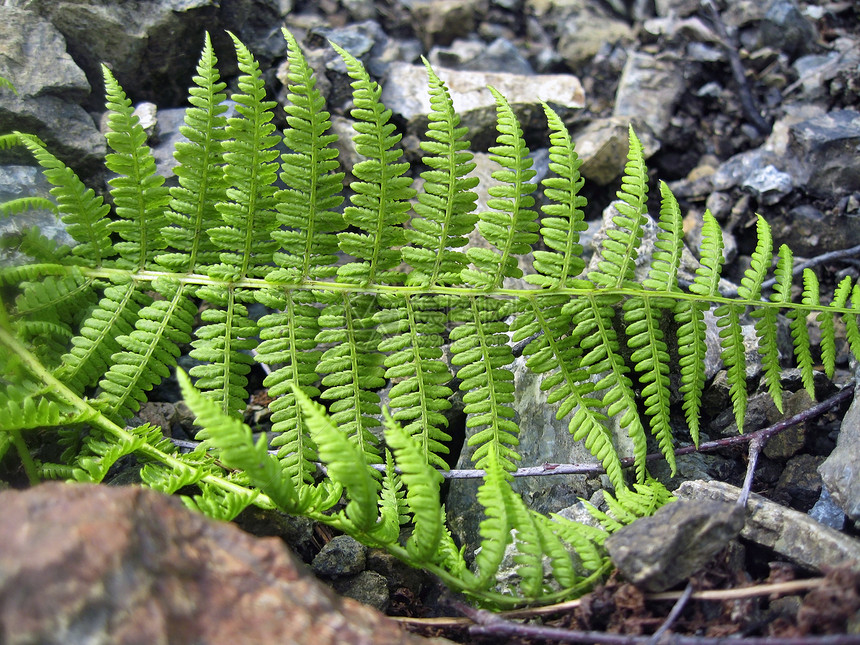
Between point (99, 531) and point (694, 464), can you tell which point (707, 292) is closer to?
point (694, 464)

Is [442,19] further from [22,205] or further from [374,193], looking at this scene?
[22,205]

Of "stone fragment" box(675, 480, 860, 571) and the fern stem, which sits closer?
"stone fragment" box(675, 480, 860, 571)

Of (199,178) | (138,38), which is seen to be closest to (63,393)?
(199,178)

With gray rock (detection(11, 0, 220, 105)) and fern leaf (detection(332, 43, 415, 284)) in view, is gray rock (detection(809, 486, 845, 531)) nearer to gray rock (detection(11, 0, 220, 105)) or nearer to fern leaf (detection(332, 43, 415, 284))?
fern leaf (detection(332, 43, 415, 284))

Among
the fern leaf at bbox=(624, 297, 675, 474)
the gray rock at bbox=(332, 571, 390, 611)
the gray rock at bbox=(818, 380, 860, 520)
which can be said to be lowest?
the gray rock at bbox=(332, 571, 390, 611)

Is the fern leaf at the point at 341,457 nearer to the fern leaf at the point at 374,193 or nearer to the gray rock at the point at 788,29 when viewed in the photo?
the fern leaf at the point at 374,193

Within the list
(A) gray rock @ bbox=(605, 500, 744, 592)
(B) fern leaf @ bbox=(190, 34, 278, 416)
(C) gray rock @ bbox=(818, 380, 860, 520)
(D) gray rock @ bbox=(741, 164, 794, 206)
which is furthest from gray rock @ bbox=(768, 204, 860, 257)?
(B) fern leaf @ bbox=(190, 34, 278, 416)
